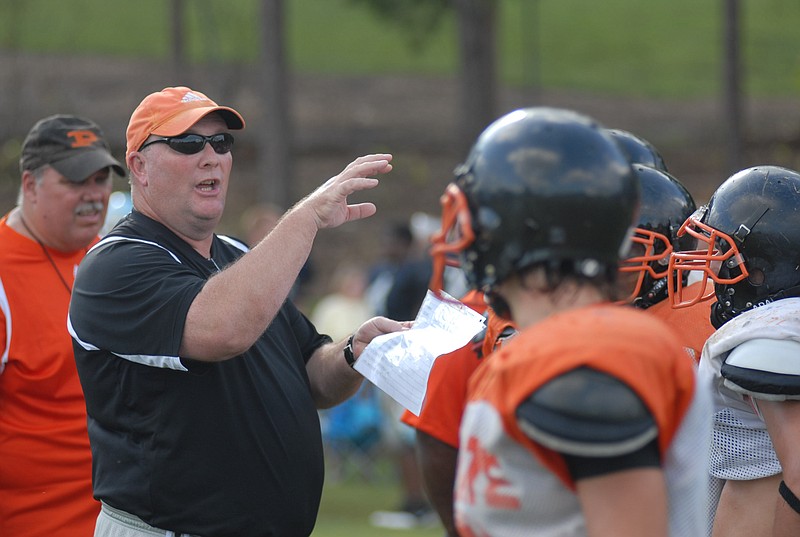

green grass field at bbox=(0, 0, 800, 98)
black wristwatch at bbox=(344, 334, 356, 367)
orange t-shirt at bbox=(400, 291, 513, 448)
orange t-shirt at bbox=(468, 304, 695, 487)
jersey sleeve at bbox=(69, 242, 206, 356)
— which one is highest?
orange t-shirt at bbox=(468, 304, 695, 487)

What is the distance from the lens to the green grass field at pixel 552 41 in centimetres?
2367

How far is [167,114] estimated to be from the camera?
371cm

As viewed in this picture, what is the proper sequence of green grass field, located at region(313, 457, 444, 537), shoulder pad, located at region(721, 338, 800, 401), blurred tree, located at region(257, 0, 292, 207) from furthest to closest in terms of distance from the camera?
blurred tree, located at region(257, 0, 292, 207) → green grass field, located at region(313, 457, 444, 537) → shoulder pad, located at region(721, 338, 800, 401)

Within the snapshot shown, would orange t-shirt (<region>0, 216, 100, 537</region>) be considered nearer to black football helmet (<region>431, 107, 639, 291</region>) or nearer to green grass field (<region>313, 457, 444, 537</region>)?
black football helmet (<region>431, 107, 639, 291</region>)

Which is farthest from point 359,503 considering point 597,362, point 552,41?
point 552,41

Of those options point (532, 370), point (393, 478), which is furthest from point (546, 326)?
→ point (393, 478)

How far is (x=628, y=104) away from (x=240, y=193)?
970 centimetres

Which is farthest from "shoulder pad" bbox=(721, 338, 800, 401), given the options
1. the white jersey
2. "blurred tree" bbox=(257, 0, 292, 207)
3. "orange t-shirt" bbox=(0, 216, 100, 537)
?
"blurred tree" bbox=(257, 0, 292, 207)

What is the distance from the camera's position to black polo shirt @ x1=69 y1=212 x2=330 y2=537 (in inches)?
131

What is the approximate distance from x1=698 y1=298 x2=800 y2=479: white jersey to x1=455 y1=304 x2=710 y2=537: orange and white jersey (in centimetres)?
104

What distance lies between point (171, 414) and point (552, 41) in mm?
28511

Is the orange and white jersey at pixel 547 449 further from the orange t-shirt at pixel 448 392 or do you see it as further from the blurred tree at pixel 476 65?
the blurred tree at pixel 476 65

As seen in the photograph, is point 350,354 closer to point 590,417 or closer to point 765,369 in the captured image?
point 765,369

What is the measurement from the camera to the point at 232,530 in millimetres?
3393
